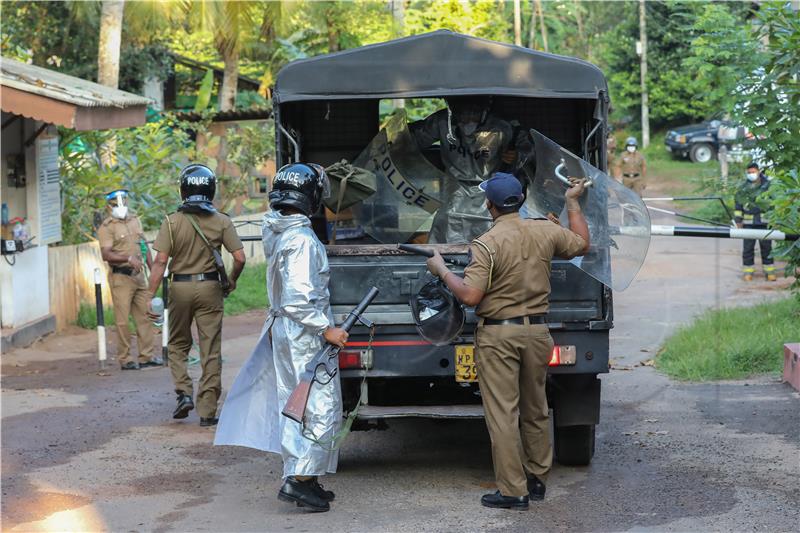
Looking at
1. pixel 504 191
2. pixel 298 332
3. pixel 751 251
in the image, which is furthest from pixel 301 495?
pixel 751 251

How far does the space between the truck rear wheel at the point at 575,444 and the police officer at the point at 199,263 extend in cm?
279

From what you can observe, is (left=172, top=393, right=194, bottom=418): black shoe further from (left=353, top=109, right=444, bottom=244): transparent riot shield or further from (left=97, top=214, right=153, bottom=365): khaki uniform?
(left=97, top=214, right=153, bottom=365): khaki uniform

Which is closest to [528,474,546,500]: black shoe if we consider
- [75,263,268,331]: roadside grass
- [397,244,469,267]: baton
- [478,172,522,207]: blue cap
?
[397,244,469,267]: baton

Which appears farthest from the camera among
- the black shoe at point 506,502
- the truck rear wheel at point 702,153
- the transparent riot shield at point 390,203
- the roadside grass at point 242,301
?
the truck rear wheel at point 702,153

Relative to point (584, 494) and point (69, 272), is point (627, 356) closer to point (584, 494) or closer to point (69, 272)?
point (584, 494)

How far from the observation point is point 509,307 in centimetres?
647

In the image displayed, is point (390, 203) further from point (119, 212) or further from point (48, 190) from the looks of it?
point (48, 190)

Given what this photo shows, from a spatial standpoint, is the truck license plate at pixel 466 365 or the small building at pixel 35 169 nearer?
the truck license plate at pixel 466 365

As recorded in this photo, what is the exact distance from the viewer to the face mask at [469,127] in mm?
8422

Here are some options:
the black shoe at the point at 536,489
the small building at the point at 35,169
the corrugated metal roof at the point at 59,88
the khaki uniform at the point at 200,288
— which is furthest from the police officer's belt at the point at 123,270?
the black shoe at the point at 536,489

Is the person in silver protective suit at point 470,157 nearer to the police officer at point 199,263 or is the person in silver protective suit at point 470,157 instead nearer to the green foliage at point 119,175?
the police officer at point 199,263

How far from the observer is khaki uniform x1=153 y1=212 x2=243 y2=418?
8.85m

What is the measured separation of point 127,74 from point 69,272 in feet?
45.9

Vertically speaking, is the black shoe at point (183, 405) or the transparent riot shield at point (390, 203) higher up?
the transparent riot shield at point (390, 203)
